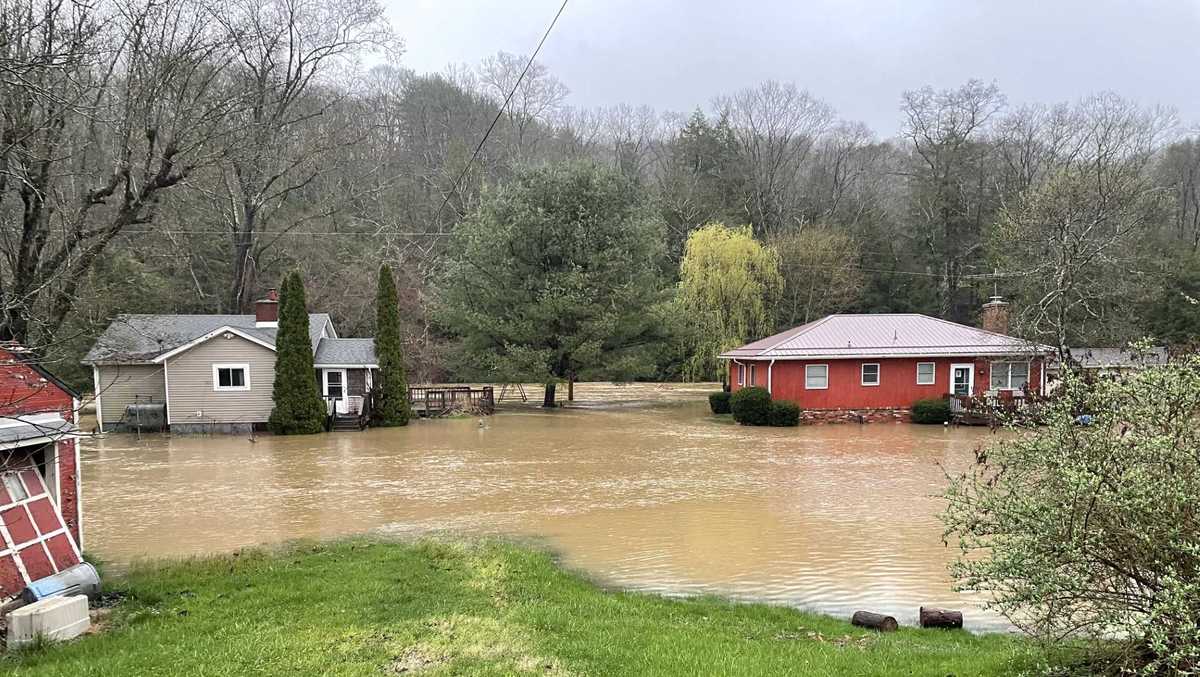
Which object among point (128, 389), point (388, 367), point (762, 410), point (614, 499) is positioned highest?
point (388, 367)

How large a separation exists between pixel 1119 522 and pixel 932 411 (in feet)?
70.6

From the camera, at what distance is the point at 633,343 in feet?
100

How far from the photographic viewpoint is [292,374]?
22.3 m

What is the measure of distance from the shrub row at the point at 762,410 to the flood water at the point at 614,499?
1.33m

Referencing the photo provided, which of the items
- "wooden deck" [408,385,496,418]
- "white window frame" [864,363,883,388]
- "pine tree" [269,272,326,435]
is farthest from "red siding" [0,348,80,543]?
"white window frame" [864,363,883,388]

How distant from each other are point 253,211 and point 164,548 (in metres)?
25.5

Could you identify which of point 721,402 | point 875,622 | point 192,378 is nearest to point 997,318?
point 721,402

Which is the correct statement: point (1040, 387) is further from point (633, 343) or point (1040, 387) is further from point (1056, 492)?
point (1056, 492)

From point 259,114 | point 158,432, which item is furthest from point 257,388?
point 259,114

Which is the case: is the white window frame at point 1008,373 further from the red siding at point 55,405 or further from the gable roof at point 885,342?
the red siding at point 55,405

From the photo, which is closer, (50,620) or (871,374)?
(50,620)

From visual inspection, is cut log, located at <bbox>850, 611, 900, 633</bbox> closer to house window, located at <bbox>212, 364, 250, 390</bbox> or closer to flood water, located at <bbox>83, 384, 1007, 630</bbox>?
flood water, located at <bbox>83, 384, 1007, 630</bbox>

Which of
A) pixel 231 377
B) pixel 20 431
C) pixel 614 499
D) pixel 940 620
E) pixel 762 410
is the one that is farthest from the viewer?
pixel 762 410

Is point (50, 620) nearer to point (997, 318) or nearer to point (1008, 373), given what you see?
point (1008, 373)
